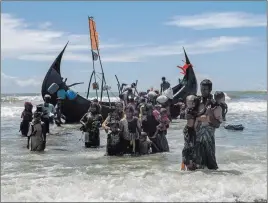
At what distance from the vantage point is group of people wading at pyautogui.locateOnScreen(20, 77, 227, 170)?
7.71 meters

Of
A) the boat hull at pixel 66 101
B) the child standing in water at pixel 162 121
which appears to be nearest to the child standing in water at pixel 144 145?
the child standing in water at pixel 162 121

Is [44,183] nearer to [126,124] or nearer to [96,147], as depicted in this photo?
[126,124]

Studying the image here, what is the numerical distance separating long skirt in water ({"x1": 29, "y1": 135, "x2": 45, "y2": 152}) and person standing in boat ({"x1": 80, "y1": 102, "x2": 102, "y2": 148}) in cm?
115

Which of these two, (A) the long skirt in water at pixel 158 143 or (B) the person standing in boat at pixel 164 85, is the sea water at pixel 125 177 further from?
(B) the person standing in boat at pixel 164 85

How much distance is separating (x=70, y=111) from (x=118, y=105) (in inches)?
457

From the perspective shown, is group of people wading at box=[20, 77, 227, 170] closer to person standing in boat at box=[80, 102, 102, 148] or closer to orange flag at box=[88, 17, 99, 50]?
person standing in boat at box=[80, 102, 102, 148]

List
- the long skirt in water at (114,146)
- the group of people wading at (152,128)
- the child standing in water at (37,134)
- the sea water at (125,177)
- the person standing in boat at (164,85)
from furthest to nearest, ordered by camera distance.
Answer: the person standing in boat at (164,85) < the child standing in water at (37,134) < the long skirt in water at (114,146) < the group of people wading at (152,128) < the sea water at (125,177)

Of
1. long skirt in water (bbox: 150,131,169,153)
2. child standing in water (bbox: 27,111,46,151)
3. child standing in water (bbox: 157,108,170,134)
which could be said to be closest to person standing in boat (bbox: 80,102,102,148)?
child standing in water (bbox: 27,111,46,151)

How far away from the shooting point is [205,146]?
7844 millimetres

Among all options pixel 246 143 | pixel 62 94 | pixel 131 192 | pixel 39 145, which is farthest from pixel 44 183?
pixel 62 94

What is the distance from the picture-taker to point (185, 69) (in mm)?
26156

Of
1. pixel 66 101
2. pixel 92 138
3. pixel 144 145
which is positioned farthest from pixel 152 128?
pixel 66 101

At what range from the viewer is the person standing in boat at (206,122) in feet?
25.0

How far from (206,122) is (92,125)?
546 centimetres
